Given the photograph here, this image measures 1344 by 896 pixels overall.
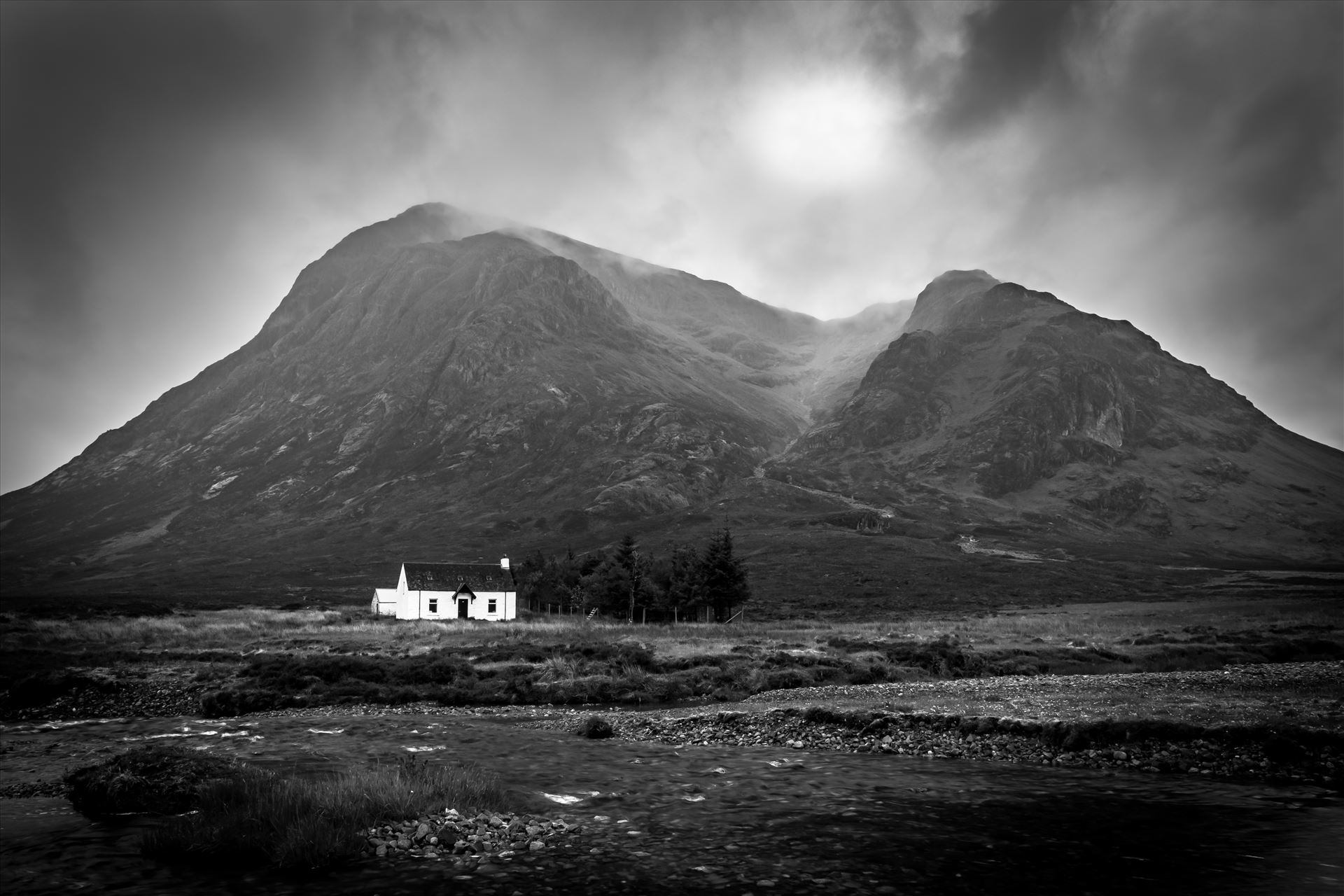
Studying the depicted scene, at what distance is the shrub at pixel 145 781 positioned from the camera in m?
18.5

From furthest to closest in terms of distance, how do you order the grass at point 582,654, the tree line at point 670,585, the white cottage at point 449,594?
the white cottage at point 449,594 → the tree line at point 670,585 → the grass at point 582,654

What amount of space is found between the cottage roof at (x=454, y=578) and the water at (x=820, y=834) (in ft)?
233

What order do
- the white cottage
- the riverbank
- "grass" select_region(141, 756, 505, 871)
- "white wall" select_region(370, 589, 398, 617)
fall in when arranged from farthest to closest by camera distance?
"white wall" select_region(370, 589, 398, 617)
the white cottage
the riverbank
"grass" select_region(141, 756, 505, 871)

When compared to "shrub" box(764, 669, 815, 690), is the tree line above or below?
above

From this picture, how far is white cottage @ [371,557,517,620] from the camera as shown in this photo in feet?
310

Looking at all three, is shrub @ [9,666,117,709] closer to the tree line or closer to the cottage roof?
the cottage roof

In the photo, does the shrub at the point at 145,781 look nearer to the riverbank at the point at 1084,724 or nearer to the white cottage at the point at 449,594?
the riverbank at the point at 1084,724

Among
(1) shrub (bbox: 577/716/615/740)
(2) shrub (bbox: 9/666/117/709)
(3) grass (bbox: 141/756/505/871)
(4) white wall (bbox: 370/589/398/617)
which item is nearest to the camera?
(3) grass (bbox: 141/756/505/871)

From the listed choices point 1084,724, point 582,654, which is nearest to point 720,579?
point 582,654

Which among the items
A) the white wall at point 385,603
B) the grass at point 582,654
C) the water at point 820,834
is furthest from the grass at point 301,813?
the white wall at point 385,603

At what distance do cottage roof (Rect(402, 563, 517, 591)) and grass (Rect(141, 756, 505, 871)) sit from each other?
78630 mm

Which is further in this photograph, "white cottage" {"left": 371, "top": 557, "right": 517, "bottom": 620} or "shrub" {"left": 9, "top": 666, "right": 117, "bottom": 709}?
"white cottage" {"left": 371, "top": 557, "right": 517, "bottom": 620}

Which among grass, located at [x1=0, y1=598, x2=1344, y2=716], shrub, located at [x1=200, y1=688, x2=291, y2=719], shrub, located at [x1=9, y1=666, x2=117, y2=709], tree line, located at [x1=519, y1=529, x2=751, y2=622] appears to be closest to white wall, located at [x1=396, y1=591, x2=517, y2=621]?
tree line, located at [x1=519, y1=529, x2=751, y2=622]

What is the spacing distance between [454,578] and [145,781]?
8073cm
